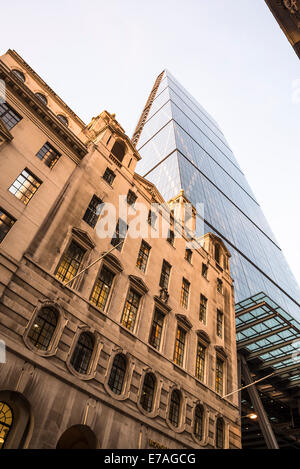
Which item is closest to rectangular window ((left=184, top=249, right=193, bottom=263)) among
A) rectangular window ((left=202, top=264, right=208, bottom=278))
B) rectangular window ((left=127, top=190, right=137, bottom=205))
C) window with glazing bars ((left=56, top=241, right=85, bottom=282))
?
rectangular window ((left=202, top=264, right=208, bottom=278))

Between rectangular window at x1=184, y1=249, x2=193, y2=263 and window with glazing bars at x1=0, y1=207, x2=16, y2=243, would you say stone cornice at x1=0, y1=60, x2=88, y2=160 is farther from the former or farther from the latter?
rectangular window at x1=184, y1=249, x2=193, y2=263

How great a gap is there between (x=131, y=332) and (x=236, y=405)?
41.3ft

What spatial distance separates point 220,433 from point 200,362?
4841 millimetres

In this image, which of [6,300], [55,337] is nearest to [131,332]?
[55,337]

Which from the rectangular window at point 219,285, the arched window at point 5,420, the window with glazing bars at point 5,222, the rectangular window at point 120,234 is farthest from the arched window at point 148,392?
the rectangular window at point 219,285

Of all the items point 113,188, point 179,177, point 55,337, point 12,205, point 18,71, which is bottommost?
point 55,337

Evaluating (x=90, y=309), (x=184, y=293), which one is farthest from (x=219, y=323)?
(x=90, y=309)

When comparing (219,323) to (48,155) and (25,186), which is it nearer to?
(48,155)

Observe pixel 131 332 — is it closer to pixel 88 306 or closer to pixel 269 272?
pixel 88 306

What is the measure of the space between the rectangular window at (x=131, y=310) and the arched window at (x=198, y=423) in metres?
7.66

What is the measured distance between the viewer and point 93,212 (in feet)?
70.1

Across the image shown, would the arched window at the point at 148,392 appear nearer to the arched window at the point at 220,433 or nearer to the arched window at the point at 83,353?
the arched window at the point at 83,353

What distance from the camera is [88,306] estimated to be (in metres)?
17.6

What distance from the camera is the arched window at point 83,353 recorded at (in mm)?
15969
